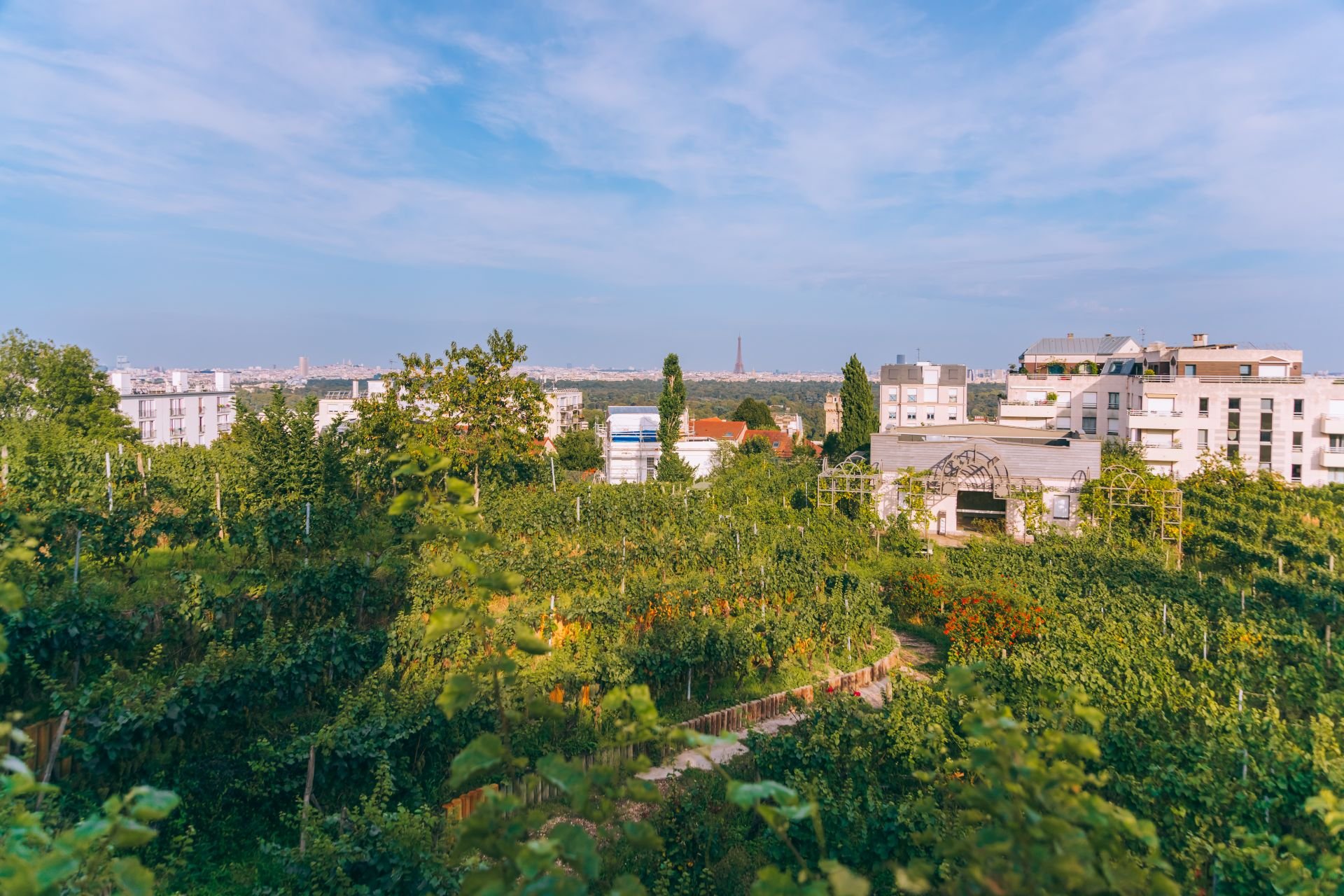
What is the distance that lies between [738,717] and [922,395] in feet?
134

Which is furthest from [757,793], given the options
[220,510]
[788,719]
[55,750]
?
[220,510]

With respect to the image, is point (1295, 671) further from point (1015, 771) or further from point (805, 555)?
point (1015, 771)

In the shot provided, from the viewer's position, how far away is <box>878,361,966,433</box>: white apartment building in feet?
153

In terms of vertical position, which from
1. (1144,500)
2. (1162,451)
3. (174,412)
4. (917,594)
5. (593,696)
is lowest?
(593,696)

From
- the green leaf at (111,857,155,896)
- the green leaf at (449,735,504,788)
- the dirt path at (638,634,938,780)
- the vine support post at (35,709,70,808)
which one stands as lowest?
the dirt path at (638,634,938,780)

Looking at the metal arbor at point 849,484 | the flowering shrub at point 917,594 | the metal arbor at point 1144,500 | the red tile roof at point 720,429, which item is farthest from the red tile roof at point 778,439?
the flowering shrub at point 917,594

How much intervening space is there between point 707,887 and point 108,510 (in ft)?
33.0

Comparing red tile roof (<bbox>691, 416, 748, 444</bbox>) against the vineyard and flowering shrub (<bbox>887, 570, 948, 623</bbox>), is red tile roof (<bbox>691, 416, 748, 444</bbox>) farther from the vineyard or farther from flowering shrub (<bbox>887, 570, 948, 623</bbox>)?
flowering shrub (<bbox>887, 570, 948, 623</bbox>)

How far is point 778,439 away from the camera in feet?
185

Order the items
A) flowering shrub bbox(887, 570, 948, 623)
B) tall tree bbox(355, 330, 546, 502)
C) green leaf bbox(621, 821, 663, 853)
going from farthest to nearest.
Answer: tall tree bbox(355, 330, 546, 502), flowering shrub bbox(887, 570, 948, 623), green leaf bbox(621, 821, 663, 853)

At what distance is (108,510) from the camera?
1084 cm

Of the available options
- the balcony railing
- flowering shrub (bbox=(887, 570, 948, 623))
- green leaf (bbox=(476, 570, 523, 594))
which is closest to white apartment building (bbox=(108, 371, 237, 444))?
flowering shrub (bbox=(887, 570, 948, 623))

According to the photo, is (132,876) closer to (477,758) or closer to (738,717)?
(477,758)

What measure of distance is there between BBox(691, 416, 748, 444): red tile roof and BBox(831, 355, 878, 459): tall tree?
Answer: 16.5m
